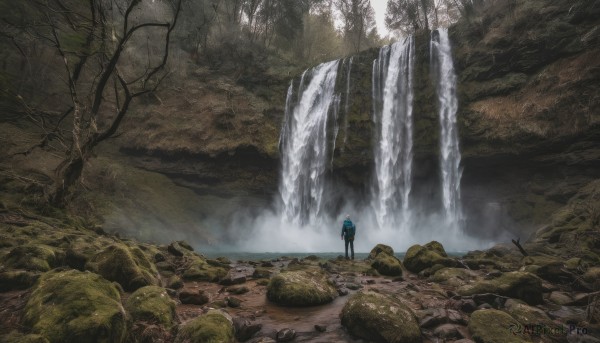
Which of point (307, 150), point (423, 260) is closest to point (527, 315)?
point (423, 260)

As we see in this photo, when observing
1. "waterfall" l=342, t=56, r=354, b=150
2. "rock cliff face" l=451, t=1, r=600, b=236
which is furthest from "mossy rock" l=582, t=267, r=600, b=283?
"waterfall" l=342, t=56, r=354, b=150

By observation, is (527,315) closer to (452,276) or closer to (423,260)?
(452,276)

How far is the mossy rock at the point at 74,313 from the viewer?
2787 mm

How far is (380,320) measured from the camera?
414 cm

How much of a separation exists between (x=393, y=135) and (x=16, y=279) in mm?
22581

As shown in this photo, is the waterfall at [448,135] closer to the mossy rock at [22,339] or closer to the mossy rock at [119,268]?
the mossy rock at [119,268]

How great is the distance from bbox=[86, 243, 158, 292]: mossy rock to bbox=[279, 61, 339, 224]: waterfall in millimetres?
20088

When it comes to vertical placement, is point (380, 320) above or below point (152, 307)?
below

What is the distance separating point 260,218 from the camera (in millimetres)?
27031

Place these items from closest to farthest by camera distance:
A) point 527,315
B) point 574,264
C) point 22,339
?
1. point 22,339
2. point 527,315
3. point 574,264

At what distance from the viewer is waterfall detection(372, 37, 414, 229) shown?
918 inches

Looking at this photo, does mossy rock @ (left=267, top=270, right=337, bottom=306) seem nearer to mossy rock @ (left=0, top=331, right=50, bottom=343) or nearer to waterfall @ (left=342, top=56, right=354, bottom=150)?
mossy rock @ (left=0, top=331, right=50, bottom=343)

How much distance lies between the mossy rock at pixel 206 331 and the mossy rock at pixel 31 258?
2.60m

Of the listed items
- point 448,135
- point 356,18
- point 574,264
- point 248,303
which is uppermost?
point 356,18
